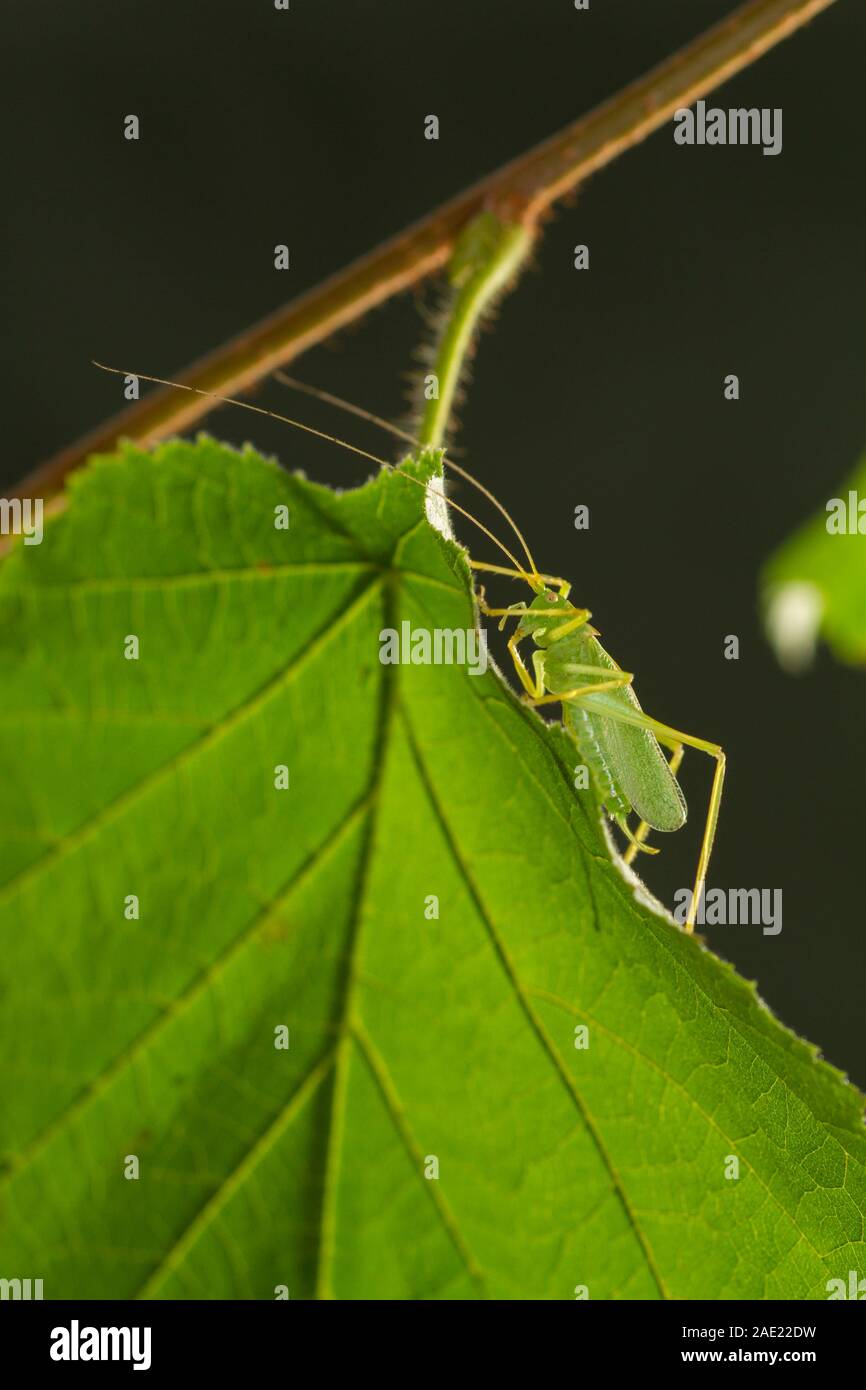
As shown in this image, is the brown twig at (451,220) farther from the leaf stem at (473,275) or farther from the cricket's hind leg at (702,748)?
the cricket's hind leg at (702,748)

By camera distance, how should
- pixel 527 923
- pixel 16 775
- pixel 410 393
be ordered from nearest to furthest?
pixel 16 775 < pixel 527 923 < pixel 410 393

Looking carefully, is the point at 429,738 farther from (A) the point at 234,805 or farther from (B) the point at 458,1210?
(B) the point at 458,1210

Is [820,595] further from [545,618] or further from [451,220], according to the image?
[451,220]

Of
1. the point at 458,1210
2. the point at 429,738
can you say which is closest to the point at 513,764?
the point at 429,738

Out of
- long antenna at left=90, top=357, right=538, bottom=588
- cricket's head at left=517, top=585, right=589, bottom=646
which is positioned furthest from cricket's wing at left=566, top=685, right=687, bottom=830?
long antenna at left=90, top=357, right=538, bottom=588

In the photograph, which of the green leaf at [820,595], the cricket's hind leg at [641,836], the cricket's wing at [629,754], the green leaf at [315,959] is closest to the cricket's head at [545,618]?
the cricket's wing at [629,754]

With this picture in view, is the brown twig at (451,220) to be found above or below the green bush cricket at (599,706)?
above
